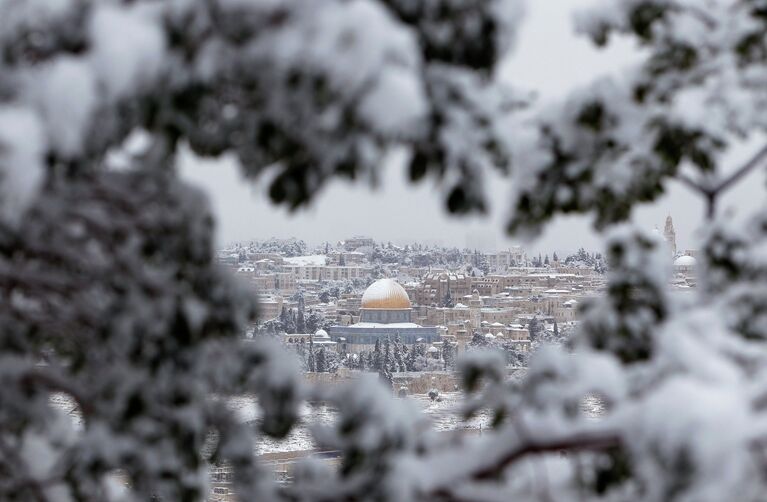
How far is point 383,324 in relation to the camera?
58.5 m

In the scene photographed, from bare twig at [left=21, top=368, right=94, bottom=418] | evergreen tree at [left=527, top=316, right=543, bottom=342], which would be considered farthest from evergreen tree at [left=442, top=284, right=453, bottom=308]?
bare twig at [left=21, top=368, right=94, bottom=418]

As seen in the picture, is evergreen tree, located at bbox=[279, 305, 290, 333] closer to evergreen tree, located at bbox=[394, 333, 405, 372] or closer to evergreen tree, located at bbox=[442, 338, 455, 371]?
evergreen tree, located at bbox=[394, 333, 405, 372]

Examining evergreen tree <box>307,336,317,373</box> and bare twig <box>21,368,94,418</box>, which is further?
evergreen tree <box>307,336,317,373</box>

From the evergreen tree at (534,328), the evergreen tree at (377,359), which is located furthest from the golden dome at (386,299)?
the evergreen tree at (534,328)

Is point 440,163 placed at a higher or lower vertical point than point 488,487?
higher

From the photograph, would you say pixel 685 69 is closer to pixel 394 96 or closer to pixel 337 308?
pixel 394 96

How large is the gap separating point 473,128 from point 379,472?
552 mm

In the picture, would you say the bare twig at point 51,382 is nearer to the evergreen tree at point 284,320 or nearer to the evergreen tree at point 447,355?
the evergreen tree at point 447,355

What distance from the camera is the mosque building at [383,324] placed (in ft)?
187

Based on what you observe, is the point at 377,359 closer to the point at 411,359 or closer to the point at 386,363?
the point at 386,363

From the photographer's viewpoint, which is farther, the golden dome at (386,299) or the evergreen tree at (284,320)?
the evergreen tree at (284,320)

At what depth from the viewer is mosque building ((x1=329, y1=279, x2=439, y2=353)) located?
187 ft

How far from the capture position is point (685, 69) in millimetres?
2668

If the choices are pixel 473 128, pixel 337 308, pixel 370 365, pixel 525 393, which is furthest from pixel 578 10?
pixel 337 308
